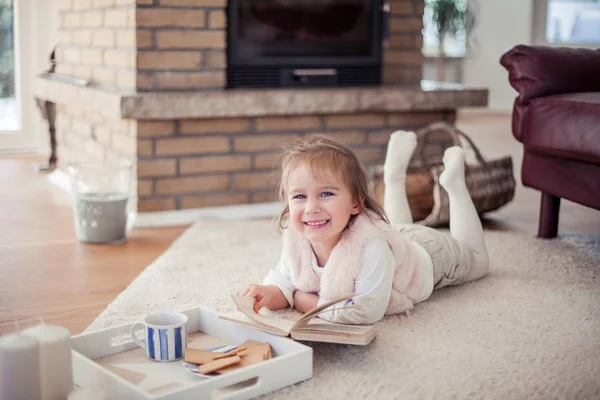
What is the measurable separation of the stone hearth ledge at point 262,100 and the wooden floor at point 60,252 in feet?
1.40

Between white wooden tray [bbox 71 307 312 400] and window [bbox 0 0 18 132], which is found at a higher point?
window [bbox 0 0 18 132]

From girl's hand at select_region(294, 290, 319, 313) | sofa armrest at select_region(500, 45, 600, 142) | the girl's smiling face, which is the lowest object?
girl's hand at select_region(294, 290, 319, 313)

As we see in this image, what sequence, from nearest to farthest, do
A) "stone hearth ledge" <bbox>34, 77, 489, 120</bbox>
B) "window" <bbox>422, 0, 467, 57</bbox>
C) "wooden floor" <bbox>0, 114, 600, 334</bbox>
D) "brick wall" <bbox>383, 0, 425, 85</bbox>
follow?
"wooden floor" <bbox>0, 114, 600, 334</bbox>
"stone hearth ledge" <bbox>34, 77, 489, 120</bbox>
"brick wall" <bbox>383, 0, 425, 85</bbox>
"window" <bbox>422, 0, 467, 57</bbox>

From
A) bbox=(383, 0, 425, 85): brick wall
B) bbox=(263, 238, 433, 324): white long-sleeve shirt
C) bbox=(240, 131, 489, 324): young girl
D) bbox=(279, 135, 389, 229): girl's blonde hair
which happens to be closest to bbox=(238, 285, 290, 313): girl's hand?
bbox=(240, 131, 489, 324): young girl

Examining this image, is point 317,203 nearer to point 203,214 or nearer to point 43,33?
point 203,214

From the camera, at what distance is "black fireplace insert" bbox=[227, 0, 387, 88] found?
308 centimetres

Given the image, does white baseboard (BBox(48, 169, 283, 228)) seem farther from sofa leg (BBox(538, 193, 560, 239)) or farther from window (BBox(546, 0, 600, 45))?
window (BBox(546, 0, 600, 45))

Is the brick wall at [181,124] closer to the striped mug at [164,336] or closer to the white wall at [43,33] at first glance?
the white wall at [43,33]

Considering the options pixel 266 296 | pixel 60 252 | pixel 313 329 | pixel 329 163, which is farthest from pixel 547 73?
pixel 60 252

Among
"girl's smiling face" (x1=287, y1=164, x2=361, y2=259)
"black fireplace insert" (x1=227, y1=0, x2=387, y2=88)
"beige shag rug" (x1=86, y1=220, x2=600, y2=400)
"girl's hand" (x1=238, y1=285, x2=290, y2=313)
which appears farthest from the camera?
"black fireplace insert" (x1=227, y1=0, x2=387, y2=88)

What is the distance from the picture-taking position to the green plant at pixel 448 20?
A: 752 centimetres

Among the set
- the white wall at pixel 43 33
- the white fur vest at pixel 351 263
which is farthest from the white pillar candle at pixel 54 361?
the white wall at pixel 43 33

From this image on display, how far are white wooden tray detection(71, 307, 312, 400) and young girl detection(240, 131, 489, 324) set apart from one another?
205 millimetres

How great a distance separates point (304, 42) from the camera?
3232mm
